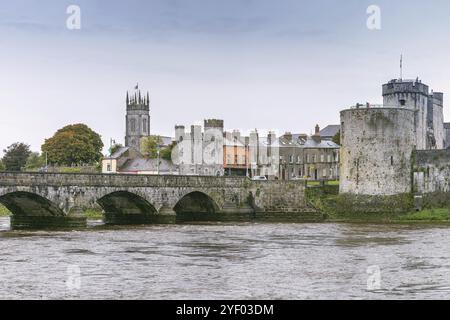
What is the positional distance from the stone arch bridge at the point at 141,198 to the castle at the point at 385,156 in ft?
16.2

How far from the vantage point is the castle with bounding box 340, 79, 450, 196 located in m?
62.4

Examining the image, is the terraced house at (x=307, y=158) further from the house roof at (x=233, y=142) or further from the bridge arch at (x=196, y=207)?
the bridge arch at (x=196, y=207)

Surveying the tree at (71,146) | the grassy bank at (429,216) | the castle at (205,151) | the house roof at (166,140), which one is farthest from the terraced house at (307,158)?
the grassy bank at (429,216)

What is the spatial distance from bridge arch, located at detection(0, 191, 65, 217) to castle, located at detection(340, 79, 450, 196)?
2383cm

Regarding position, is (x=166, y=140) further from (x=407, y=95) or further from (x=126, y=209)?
(x=126, y=209)

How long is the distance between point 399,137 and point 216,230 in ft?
61.8

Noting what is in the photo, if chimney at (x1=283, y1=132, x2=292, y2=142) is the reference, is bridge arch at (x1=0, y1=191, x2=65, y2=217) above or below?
below

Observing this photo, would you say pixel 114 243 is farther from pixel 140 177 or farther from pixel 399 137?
pixel 399 137

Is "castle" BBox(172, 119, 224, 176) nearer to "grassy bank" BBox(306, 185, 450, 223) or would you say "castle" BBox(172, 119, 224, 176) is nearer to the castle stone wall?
"grassy bank" BBox(306, 185, 450, 223)

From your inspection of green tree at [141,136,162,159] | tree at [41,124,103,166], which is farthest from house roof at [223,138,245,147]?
tree at [41,124,103,166]

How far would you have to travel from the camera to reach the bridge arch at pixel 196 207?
208 ft
